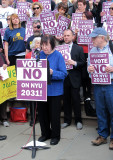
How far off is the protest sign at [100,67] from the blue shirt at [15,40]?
2.80 m

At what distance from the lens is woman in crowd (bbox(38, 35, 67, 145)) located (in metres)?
5.10

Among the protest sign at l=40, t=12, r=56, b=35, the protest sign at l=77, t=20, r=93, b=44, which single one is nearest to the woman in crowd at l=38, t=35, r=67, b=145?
the protest sign at l=77, t=20, r=93, b=44

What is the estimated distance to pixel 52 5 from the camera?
32.0ft

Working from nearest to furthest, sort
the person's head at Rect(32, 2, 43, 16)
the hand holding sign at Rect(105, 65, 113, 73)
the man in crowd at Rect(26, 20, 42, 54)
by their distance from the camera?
the hand holding sign at Rect(105, 65, 113, 73) < the man in crowd at Rect(26, 20, 42, 54) < the person's head at Rect(32, 2, 43, 16)

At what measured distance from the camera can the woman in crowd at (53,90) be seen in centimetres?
510

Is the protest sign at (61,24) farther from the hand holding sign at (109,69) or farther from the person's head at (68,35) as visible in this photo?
the hand holding sign at (109,69)

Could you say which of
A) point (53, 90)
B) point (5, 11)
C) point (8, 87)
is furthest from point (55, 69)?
point (5, 11)

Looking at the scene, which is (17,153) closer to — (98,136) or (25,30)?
(98,136)

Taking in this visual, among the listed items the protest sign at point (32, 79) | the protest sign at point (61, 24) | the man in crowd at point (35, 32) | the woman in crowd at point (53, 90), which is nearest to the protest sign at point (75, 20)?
the protest sign at point (61, 24)

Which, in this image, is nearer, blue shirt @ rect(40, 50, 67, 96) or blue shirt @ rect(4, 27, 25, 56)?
blue shirt @ rect(40, 50, 67, 96)

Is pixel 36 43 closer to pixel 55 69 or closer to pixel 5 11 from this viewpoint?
pixel 55 69

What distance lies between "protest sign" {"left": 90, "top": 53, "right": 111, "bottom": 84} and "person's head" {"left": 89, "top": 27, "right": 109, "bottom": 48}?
0.19m

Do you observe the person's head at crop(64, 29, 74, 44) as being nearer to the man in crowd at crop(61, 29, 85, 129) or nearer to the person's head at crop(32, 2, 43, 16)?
the man in crowd at crop(61, 29, 85, 129)

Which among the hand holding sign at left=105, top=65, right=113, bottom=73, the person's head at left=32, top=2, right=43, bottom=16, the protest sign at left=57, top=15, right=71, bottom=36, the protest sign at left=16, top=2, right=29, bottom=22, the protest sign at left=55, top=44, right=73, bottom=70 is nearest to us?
the hand holding sign at left=105, top=65, right=113, bottom=73
